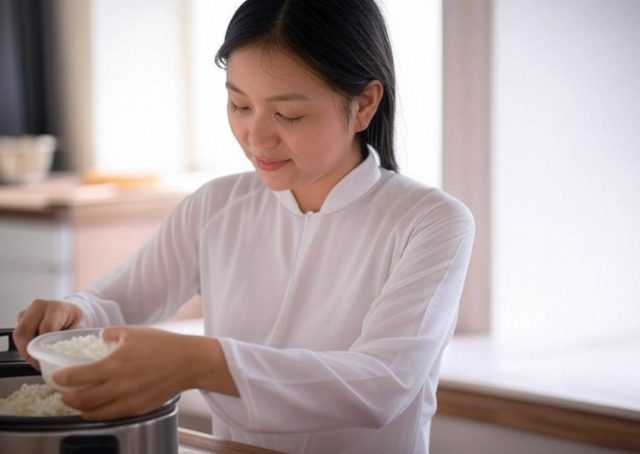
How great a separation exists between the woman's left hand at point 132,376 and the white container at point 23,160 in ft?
9.67

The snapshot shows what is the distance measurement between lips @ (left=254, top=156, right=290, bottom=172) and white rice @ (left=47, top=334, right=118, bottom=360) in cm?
34

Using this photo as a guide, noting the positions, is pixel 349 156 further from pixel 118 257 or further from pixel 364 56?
pixel 118 257

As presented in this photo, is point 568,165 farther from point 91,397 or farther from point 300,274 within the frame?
point 91,397

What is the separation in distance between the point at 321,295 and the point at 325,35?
39cm

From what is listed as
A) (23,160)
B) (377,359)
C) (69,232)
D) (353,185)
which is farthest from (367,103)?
(23,160)

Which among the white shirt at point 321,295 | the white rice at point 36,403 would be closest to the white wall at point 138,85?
the white shirt at point 321,295

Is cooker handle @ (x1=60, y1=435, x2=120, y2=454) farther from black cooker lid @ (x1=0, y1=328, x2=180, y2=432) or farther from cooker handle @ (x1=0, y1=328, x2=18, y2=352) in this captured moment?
cooker handle @ (x1=0, y1=328, x2=18, y2=352)

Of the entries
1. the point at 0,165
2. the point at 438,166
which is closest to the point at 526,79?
the point at 438,166

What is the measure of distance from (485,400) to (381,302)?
1121 millimetres

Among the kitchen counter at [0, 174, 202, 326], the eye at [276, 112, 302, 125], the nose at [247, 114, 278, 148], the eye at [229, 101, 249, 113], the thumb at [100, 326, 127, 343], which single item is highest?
the eye at [229, 101, 249, 113]

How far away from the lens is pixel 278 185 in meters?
1.43

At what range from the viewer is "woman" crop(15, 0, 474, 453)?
112 cm

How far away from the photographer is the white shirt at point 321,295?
46.4 inches

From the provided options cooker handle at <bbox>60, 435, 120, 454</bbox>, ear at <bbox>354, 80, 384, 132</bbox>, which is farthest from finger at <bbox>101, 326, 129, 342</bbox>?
ear at <bbox>354, 80, 384, 132</bbox>
